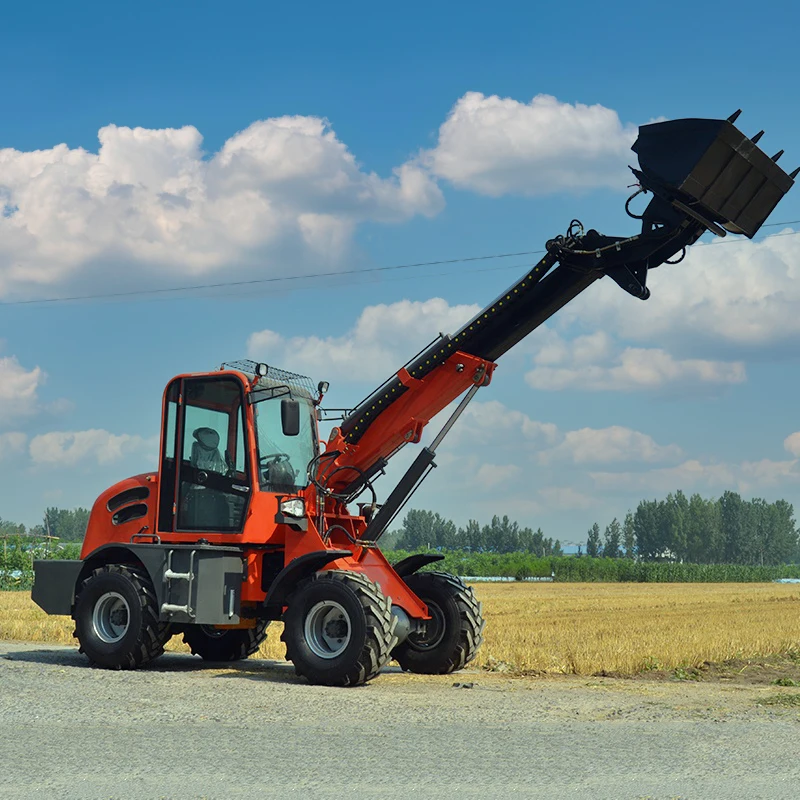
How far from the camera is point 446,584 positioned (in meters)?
14.4

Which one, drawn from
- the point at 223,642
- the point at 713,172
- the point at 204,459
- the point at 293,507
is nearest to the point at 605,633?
the point at 223,642

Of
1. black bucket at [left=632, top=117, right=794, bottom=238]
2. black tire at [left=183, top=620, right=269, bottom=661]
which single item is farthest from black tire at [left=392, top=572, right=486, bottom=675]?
black bucket at [left=632, top=117, right=794, bottom=238]

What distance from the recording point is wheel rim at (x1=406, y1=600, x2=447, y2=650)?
14.3 meters

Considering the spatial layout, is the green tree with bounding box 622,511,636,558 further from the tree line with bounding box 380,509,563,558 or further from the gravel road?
the gravel road

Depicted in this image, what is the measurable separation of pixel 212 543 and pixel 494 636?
8.25m

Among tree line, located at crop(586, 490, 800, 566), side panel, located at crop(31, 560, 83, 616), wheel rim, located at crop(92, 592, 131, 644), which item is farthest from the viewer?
tree line, located at crop(586, 490, 800, 566)

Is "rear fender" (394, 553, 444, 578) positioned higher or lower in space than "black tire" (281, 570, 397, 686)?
higher

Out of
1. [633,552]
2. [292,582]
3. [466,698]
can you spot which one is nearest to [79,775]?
[466,698]

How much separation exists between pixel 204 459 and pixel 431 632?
3623mm

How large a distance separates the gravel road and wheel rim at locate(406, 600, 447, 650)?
1025 millimetres

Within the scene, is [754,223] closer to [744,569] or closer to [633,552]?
[744,569]

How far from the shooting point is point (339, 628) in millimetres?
12695

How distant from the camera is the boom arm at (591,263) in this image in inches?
456

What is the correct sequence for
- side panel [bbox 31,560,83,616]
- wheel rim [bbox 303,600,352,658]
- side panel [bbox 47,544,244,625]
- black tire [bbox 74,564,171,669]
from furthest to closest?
side panel [bbox 31,560,83,616] → black tire [bbox 74,564,171,669] → side panel [bbox 47,544,244,625] → wheel rim [bbox 303,600,352,658]
